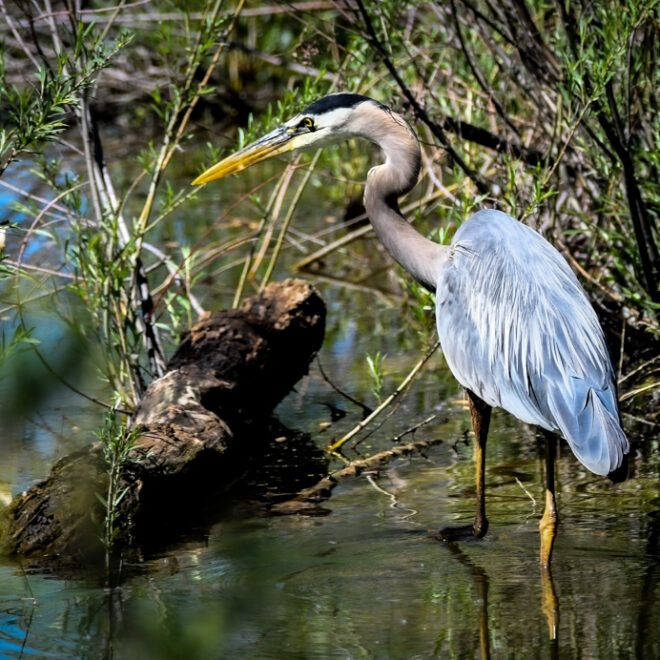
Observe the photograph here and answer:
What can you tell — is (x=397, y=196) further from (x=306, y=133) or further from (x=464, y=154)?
(x=464, y=154)

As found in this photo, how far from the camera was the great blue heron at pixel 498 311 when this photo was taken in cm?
326

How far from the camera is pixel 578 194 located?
204 inches

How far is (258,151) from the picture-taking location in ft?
14.2

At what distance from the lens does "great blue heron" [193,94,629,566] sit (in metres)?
3.26

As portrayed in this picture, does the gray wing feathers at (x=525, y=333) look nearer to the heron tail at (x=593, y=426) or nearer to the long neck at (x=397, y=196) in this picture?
the heron tail at (x=593, y=426)

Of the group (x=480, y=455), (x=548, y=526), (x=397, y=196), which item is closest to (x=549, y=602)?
(x=548, y=526)

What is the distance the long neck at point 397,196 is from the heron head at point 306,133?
13cm

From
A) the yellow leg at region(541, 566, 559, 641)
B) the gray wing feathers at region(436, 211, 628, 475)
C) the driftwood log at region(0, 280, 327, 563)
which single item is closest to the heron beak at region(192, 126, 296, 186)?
the driftwood log at region(0, 280, 327, 563)

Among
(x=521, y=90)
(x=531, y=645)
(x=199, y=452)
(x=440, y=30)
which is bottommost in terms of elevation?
(x=531, y=645)

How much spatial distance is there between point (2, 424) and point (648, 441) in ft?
12.3

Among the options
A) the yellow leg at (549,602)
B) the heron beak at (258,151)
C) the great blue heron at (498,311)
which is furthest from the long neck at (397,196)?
the yellow leg at (549,602)

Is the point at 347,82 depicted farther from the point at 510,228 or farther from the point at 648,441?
the point at 648,441

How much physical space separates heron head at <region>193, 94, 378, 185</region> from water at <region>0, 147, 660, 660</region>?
1.31 metres

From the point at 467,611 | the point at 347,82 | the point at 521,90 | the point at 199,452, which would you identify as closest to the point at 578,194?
the point at 521,90
